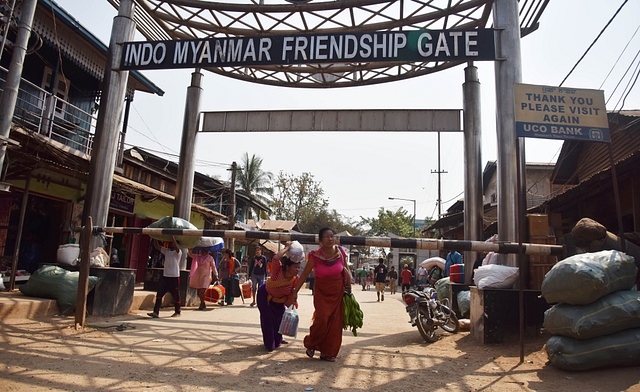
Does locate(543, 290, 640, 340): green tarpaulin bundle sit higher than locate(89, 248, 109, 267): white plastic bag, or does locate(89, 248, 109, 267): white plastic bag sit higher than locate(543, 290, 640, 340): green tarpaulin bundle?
locate(89, 248, 109, 267): white plastic bag

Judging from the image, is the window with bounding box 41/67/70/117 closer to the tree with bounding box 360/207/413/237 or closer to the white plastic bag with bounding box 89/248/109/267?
the white plastic bag with bounding box 89/248/109/267

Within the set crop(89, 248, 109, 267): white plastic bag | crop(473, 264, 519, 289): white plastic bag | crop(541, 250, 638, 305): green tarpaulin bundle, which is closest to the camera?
crop(541, 250, 638, 305): green tarpaulin bundle

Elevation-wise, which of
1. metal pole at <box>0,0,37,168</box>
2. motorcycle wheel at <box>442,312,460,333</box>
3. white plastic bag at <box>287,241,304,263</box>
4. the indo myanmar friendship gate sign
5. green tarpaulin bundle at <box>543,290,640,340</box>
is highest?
the indo myanmar friendship gate sign

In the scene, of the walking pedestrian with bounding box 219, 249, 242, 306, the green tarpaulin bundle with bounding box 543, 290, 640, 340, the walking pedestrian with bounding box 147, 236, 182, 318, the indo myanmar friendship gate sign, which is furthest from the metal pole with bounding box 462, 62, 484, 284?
the walking pedestrian with bounding box 147, 236, 182, 318

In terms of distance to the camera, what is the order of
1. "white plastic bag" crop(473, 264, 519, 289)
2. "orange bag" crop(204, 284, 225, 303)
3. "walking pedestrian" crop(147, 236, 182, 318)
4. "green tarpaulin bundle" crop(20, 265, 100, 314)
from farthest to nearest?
1. "orange bag" crop(204, 284, 225, 303)
2. "walking pedestrian" crop(147, 236, 182, 318)
3. "green tarpaulin bundle" crop(20, 265, 100, 314)
4. "white plastic bag" crop(473, 264, 519, 289)

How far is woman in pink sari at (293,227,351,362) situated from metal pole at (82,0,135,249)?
558 centimetres

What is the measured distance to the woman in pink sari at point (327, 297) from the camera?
530 cm

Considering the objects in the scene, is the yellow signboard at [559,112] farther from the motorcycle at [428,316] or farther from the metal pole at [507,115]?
the motorcycle at [428,316]

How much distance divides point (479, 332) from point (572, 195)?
18.6ft

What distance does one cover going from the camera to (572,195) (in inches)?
406

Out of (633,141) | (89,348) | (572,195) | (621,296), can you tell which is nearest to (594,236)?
(621,296)

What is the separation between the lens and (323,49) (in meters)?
8.59

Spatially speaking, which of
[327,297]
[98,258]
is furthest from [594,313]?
[98,258]

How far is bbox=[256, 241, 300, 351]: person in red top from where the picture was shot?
227 inches
